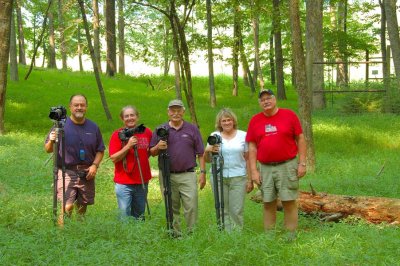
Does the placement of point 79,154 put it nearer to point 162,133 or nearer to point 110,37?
point 162,133

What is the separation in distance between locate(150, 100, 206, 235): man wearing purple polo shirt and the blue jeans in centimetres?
37

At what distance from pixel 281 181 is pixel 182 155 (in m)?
1.32

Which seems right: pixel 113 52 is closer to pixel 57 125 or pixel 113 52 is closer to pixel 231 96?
pixel 231 96

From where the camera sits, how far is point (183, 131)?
640 centimetres

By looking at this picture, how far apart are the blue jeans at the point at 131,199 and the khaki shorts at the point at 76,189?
0.34m

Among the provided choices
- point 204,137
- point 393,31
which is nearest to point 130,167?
point 204,137

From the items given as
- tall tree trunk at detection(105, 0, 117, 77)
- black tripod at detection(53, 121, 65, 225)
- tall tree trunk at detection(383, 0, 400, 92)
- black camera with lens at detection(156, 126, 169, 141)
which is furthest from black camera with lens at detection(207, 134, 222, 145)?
tall tree trunk at detection(105, 0, 117, 77)

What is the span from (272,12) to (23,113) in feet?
35.2

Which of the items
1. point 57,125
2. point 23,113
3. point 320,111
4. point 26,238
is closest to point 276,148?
point 57,125

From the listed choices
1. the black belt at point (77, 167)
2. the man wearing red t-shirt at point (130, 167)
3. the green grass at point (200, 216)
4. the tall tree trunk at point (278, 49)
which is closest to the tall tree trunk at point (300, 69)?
the green grass at point (200, 216)

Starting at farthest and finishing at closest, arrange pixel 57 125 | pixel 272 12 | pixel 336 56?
pixel 336 56 < pixel 272 12 < pixel 57 125

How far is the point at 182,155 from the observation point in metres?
6.34

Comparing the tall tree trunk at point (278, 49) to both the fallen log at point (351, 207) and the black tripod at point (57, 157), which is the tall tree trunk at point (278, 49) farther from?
the black tripod at point (57, 157)

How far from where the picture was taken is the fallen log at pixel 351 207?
758 centimetres
